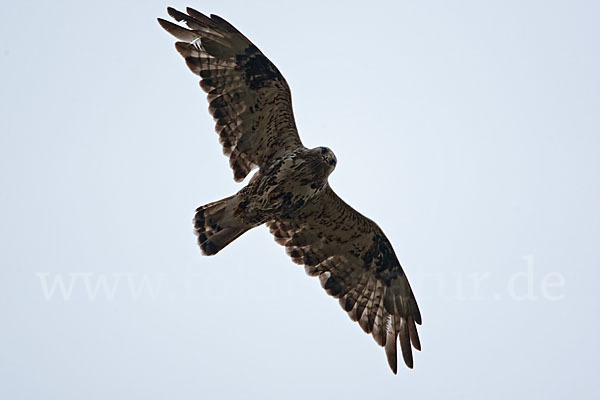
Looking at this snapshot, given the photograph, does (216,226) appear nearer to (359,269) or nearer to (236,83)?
(236,83)

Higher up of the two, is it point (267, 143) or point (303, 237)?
point (267, 143)

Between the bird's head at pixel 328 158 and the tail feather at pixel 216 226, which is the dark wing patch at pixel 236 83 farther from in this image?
the tail feather at pixel 216 226

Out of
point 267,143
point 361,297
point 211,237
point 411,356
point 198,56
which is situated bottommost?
point 411,356

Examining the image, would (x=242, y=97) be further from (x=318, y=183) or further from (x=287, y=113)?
(x=318, y=183)

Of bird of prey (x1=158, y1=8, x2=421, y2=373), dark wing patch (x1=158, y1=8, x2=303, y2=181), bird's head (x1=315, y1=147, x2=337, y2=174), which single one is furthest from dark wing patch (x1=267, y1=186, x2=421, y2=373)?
dark wing patch (x1=158, y1=8, x2=303, y2=181)

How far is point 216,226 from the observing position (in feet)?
35.2

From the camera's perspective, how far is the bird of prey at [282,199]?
10.3m

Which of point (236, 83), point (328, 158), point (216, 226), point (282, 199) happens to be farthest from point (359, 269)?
point (236, 83)

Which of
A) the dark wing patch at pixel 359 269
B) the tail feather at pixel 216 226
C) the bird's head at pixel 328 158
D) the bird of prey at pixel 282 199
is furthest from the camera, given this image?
the dark wing patch at pixel 359 269

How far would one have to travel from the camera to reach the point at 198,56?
1037 centimetres

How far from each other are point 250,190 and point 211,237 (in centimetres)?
81

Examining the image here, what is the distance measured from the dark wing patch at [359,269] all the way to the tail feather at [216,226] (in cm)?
80

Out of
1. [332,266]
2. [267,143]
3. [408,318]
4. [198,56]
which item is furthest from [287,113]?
[408,318]

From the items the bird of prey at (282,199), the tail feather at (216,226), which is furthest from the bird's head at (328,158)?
the tail feather at (216,226)
